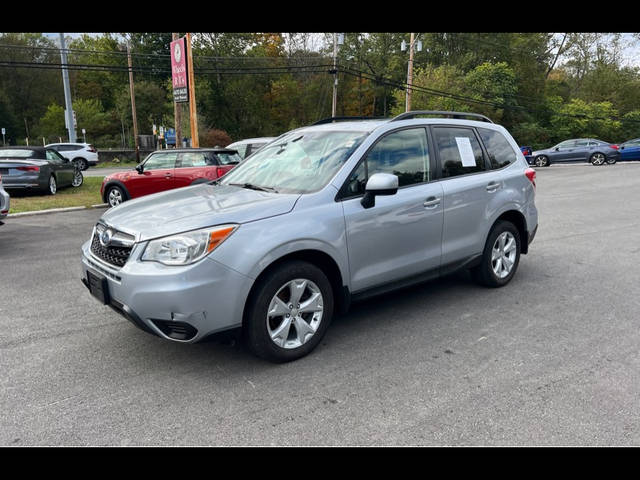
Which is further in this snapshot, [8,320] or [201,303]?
[8,320]

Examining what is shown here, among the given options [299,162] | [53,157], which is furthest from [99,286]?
[53,157]

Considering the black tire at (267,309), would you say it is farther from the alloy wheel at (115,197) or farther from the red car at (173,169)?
the alloy wheel at (115,197)

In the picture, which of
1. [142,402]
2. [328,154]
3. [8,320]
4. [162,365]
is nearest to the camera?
[142,402]

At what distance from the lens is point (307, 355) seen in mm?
3756

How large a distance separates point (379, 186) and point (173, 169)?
8988 millimetres

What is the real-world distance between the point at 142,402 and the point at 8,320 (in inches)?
90.9

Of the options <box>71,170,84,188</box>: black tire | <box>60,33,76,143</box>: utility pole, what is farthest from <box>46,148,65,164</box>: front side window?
<box>60,33,76,143</box>: utility pole

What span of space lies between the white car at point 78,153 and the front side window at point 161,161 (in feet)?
59.4

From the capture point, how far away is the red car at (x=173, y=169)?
1155 cm

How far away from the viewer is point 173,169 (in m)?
11.7

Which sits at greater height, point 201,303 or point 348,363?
point 201,303

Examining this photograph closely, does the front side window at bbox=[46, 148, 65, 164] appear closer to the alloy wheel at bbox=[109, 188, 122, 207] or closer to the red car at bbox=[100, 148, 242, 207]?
the alloy wheel at bbox=[109, 188, 122, 207]
